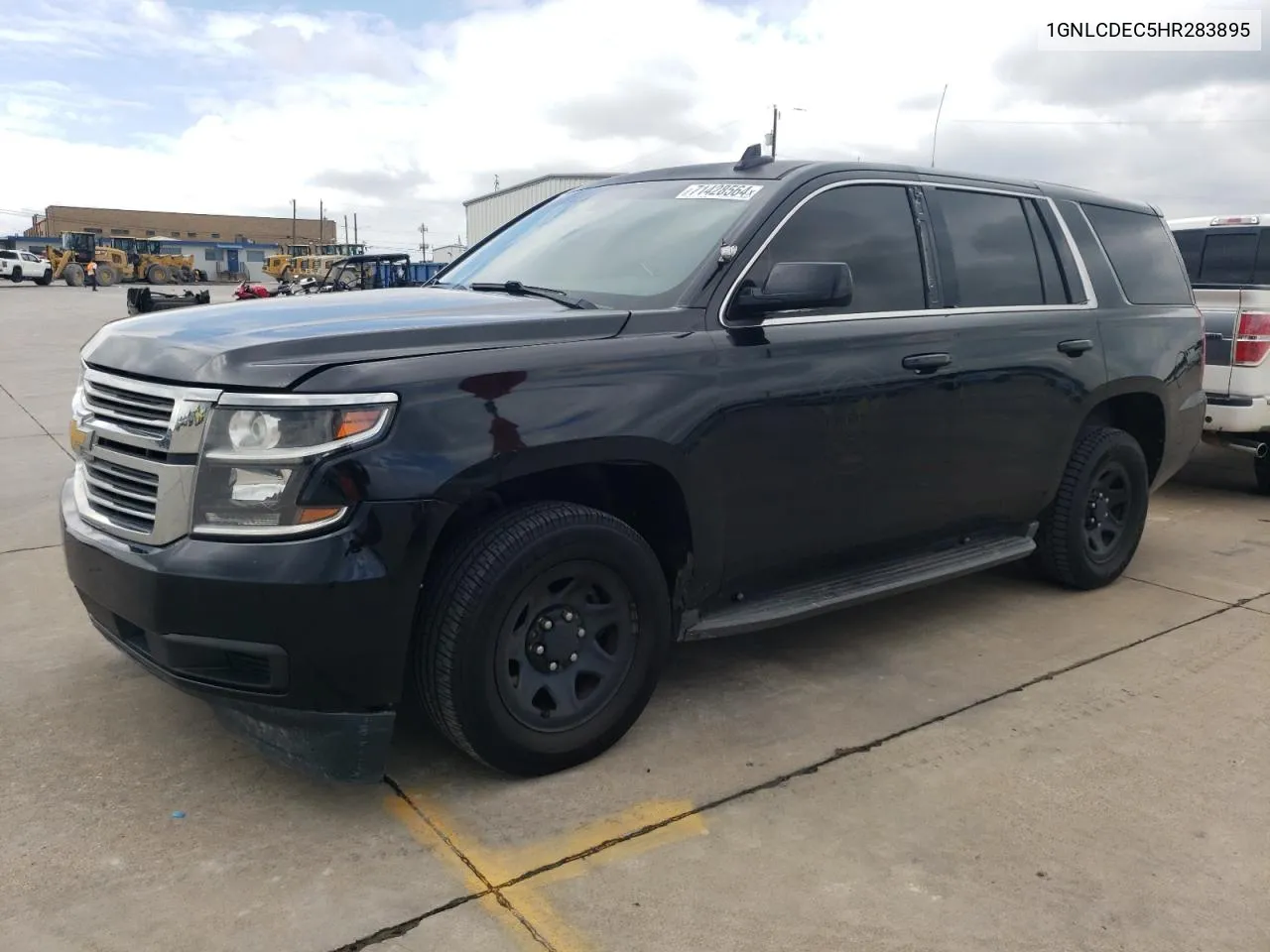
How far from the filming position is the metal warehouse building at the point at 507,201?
2858cm

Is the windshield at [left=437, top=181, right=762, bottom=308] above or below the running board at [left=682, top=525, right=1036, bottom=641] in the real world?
above

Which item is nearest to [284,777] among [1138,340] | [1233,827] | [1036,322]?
[1233,827]

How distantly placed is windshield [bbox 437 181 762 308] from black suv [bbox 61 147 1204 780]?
0.02m

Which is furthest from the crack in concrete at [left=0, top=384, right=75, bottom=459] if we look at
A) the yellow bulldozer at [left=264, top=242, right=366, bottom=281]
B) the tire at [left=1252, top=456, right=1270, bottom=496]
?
the yellow bulldozer at [left=264, top=242, right=366, bottom=281]

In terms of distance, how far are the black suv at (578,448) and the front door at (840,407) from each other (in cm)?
1

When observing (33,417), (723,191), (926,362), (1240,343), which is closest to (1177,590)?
(926,362)

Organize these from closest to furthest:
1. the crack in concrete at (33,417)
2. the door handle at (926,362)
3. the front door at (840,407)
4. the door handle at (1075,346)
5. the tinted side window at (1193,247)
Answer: the front door at (840,407) < the door handle at (926,362) < the door handle at (1075,346) < the tinted side window at (1193,247) < the crack in concrete at (33,417)

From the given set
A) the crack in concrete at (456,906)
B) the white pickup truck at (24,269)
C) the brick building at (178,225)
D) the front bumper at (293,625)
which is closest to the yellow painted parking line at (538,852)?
the crack in concrete at (456,906)

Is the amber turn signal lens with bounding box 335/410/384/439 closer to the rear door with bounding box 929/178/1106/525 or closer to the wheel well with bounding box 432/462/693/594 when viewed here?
the wheel well with bounding box 432/462/693/594

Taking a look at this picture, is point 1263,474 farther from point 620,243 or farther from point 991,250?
point 620,243

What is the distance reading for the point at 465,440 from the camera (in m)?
2.78

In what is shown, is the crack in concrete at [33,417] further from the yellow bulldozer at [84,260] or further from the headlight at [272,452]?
the yellow bulldozer at [84,260]

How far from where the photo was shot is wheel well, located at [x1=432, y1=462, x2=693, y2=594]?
10.1 ft

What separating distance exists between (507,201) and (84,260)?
30.2 metres
